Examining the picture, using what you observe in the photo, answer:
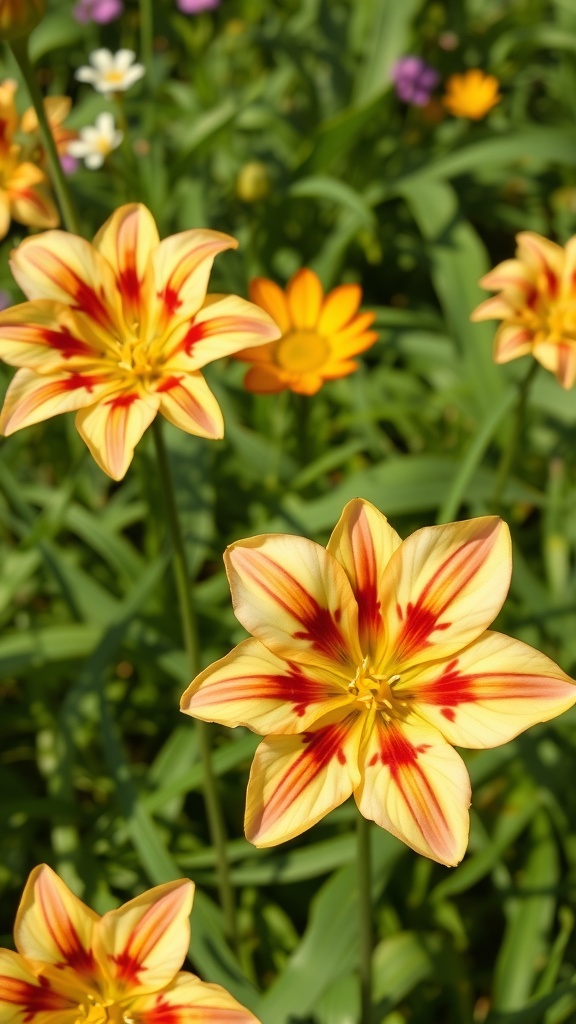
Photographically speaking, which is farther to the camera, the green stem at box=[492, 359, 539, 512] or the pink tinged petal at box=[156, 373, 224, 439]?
the green stem at box=[492, 359, 539, 512]

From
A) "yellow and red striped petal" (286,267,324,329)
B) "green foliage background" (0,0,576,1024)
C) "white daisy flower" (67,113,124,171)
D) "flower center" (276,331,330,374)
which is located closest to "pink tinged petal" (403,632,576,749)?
"green foliage background" (0,0,576,1024)

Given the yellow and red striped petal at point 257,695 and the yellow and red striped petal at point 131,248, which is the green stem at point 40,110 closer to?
the yellow and red striped petal at point 131,248

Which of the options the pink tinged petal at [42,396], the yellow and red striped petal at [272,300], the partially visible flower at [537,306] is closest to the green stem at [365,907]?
the pink tinged petal at [42,396]

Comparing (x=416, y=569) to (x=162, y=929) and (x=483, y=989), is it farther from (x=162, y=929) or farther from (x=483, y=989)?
(x=483, y=989)

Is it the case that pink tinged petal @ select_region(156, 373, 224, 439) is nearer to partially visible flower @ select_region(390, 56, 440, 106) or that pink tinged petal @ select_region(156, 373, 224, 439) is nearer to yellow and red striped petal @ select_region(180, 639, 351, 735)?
yellow and red striped petal @ select_region(180, 639, 351, 735)

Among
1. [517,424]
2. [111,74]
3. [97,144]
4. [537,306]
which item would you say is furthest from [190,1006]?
[111,74]

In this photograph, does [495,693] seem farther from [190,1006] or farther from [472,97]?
[472,97]

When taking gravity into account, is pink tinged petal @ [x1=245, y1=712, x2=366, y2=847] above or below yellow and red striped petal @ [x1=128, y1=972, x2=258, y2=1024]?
above

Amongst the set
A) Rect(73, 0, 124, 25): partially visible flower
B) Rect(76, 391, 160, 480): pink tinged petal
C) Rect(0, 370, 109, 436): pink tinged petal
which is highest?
Rect(73, 0, 124, 25): partially visible flower
